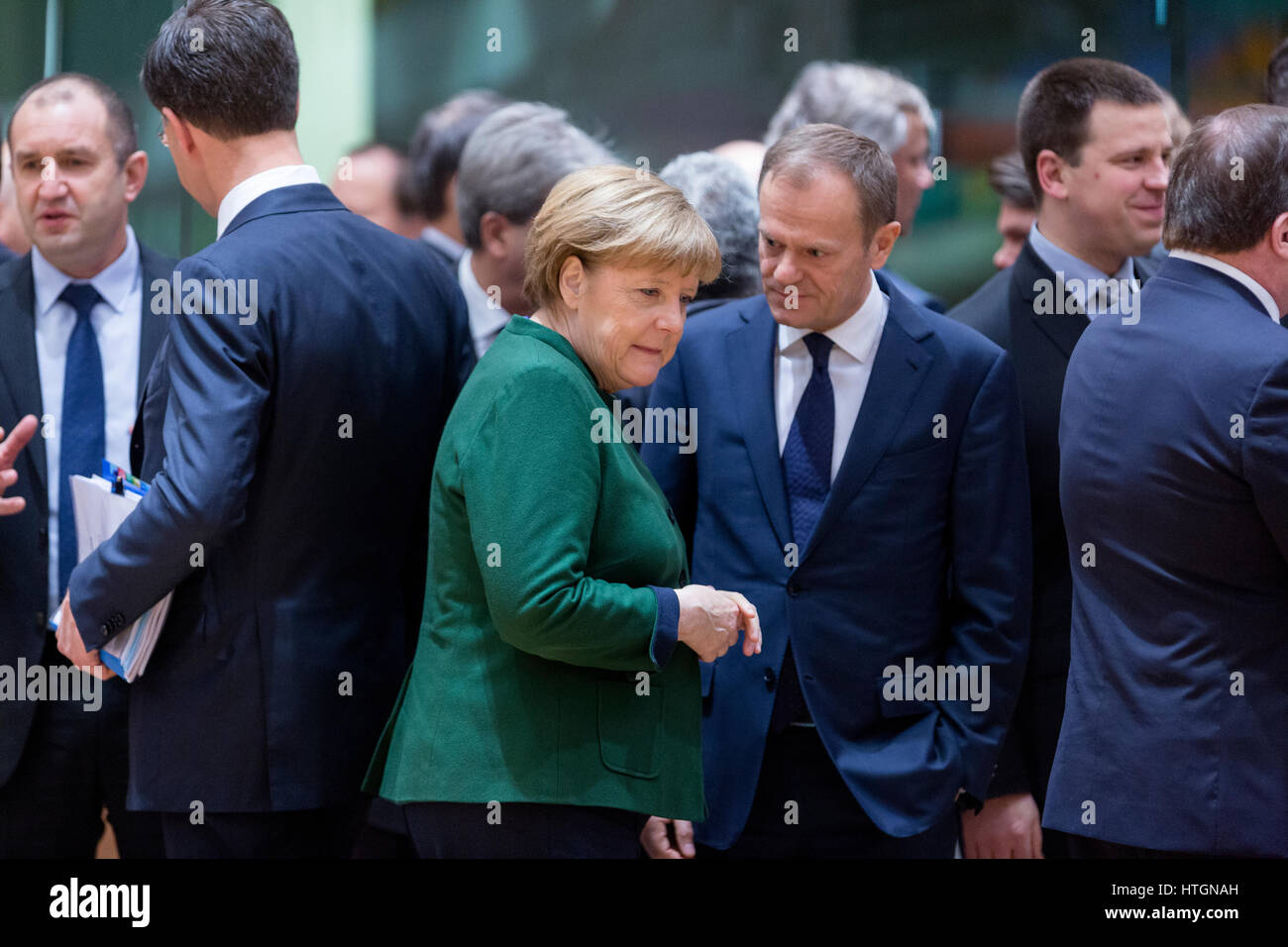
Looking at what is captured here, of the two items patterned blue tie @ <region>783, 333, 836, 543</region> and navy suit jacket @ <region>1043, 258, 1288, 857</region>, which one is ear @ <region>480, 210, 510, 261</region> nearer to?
patterned blue tie @ <region>783, 333, 836, 543</region>

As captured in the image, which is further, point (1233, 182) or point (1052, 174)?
point (1052, 174)

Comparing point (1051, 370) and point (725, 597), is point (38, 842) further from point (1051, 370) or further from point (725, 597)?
point (1051, 370)

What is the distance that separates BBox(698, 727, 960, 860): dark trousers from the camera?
2.55m

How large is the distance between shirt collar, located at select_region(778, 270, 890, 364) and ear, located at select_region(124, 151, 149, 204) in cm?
153

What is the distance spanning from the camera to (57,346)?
9.98 feet

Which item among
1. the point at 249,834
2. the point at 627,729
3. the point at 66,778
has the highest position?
the point at 627,729

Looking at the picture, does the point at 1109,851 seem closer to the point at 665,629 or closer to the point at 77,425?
the point at 665,629

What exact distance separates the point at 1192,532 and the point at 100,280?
7.34 ft

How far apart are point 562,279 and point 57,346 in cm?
139

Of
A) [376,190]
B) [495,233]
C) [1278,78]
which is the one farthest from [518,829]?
[376,190]

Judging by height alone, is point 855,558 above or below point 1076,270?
below

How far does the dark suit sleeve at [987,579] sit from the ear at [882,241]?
31cm

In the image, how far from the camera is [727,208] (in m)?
3.18

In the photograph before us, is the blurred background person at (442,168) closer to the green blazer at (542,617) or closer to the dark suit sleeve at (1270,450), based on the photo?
the green blazer at (542,617)
